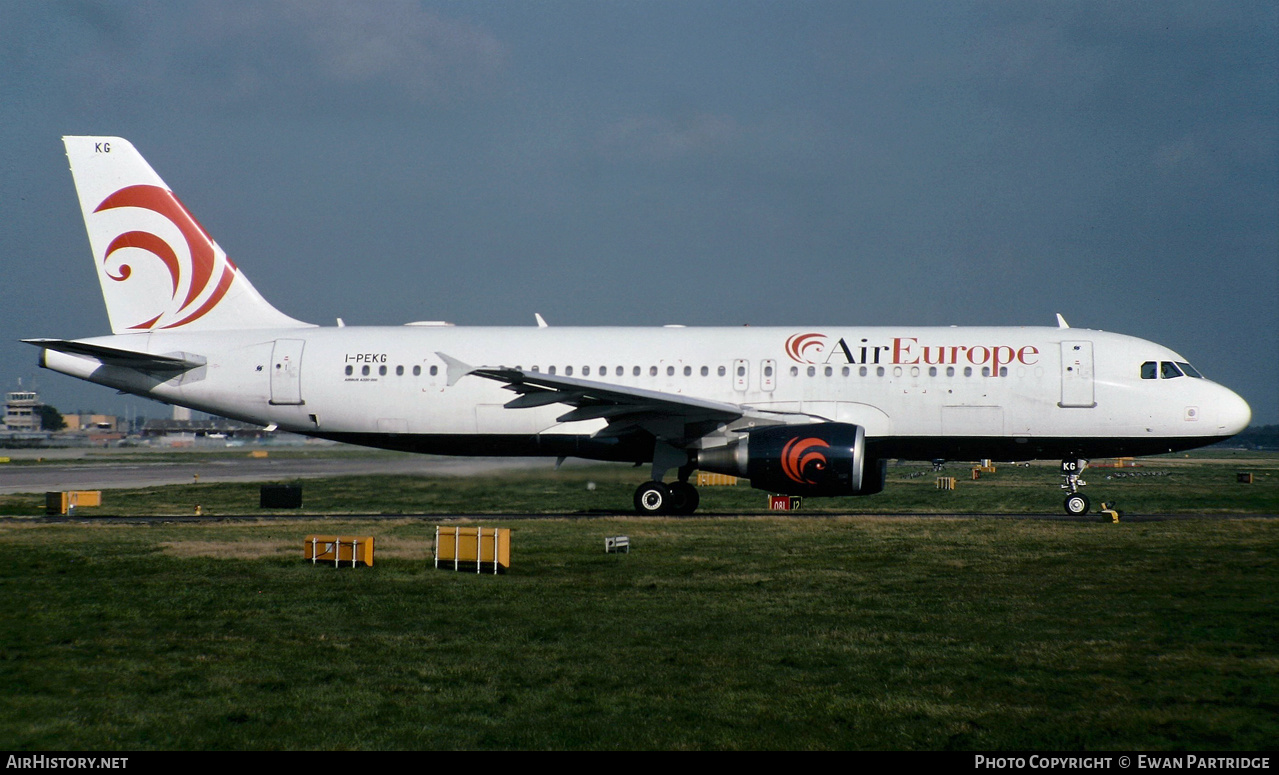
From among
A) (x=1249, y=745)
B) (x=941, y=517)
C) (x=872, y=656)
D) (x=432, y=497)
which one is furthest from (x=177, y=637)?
(x=432, y=497)

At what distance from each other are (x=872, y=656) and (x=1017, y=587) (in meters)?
4.80

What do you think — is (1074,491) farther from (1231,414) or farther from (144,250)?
(144,250)

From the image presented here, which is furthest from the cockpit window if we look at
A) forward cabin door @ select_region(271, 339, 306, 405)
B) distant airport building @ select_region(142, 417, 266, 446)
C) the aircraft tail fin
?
distant airport building @ select_region(142, 417, 266, 446)

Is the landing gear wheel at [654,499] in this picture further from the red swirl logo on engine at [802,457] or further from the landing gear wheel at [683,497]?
the red swirl logo on engine at [802,457]

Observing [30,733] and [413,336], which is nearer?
[30,733]

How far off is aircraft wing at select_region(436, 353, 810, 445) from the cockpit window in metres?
8.34

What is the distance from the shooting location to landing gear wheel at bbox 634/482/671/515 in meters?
24.1

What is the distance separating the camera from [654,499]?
24.2m

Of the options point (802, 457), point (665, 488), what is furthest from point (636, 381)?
point (802, 457)

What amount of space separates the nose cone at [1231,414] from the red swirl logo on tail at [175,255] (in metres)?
23.2

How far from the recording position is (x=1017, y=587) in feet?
45.5

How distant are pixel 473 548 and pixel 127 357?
1338cm

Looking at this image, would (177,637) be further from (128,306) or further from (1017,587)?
(128,306)

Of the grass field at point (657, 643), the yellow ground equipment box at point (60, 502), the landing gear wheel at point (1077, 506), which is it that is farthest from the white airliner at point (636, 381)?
the grass field at point (657, 643)
